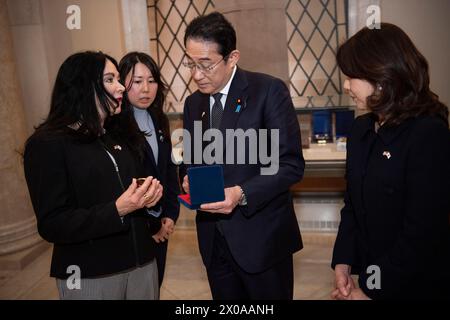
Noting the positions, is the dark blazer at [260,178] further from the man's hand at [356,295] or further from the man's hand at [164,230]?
the man's hand at [164,230]

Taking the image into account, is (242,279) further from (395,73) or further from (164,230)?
(395,73)

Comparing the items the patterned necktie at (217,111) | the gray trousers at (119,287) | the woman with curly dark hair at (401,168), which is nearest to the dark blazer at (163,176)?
the gray trousers at (119,287)

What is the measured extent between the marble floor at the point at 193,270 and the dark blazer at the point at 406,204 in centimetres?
186

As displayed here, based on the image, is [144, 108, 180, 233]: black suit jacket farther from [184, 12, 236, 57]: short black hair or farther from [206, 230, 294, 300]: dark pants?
[184, 12, 236, 57]: short black hair

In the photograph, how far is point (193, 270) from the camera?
3.80 meters

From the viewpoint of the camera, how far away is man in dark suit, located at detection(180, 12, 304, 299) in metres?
1.85

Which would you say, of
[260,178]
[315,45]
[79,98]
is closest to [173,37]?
[315,45]

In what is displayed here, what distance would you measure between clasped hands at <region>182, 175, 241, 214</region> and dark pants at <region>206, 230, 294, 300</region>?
28cm

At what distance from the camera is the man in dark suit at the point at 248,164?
6.07 ft

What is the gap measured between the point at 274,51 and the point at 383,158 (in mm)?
3568

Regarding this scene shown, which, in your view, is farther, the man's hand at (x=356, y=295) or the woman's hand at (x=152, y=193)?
the woman's hand at (x=152, y=193)

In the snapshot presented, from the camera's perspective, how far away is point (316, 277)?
3.53m

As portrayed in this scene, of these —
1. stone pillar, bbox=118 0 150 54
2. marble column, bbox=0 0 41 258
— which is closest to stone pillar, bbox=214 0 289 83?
stone pillar, bbox=118 0 150 54

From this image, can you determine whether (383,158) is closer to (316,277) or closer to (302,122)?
(316,277)
